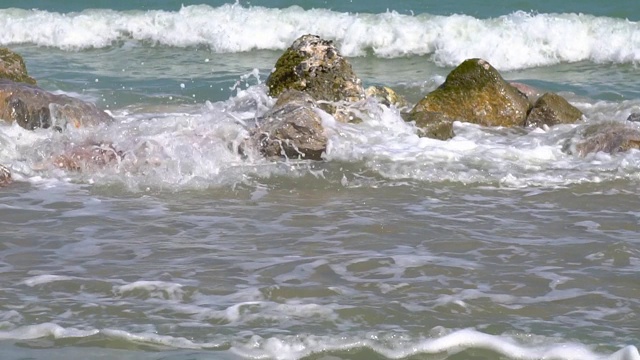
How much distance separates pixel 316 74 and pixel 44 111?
2.57m

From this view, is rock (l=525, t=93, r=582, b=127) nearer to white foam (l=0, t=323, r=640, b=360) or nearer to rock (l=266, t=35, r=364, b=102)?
rock (l=266, t=35, r=364, b=102)

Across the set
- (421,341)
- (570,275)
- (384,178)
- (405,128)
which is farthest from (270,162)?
(421,341)

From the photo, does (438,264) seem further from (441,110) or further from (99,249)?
(441,110)

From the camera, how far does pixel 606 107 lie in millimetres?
11008

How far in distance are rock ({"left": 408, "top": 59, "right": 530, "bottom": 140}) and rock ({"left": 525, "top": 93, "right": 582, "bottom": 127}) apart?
0.11m

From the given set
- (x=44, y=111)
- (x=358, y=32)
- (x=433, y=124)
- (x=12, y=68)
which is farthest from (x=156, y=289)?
(x=358, y=32)

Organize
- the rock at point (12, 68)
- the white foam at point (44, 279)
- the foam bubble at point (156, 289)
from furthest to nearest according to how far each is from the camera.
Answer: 1. the rock at point (12, 68)
2. the white foam at point (44, 279)
3. the foam bubble at point (156, 289)

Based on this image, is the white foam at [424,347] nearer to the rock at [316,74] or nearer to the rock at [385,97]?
the rock at [316,74]

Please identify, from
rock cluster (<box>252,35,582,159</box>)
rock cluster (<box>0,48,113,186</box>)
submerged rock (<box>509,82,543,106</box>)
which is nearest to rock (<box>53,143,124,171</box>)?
rock cluster (<box>0,48,113,186</box>)

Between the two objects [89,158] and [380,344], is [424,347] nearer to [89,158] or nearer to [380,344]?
[380,344]

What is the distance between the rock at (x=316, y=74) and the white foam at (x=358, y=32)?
5530 millimetres

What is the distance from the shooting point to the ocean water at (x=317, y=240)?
4723 mm

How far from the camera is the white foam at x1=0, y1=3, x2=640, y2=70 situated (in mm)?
15875

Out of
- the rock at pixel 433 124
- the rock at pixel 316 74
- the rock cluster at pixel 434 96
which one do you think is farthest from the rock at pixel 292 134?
the rock at pixel 316 74
